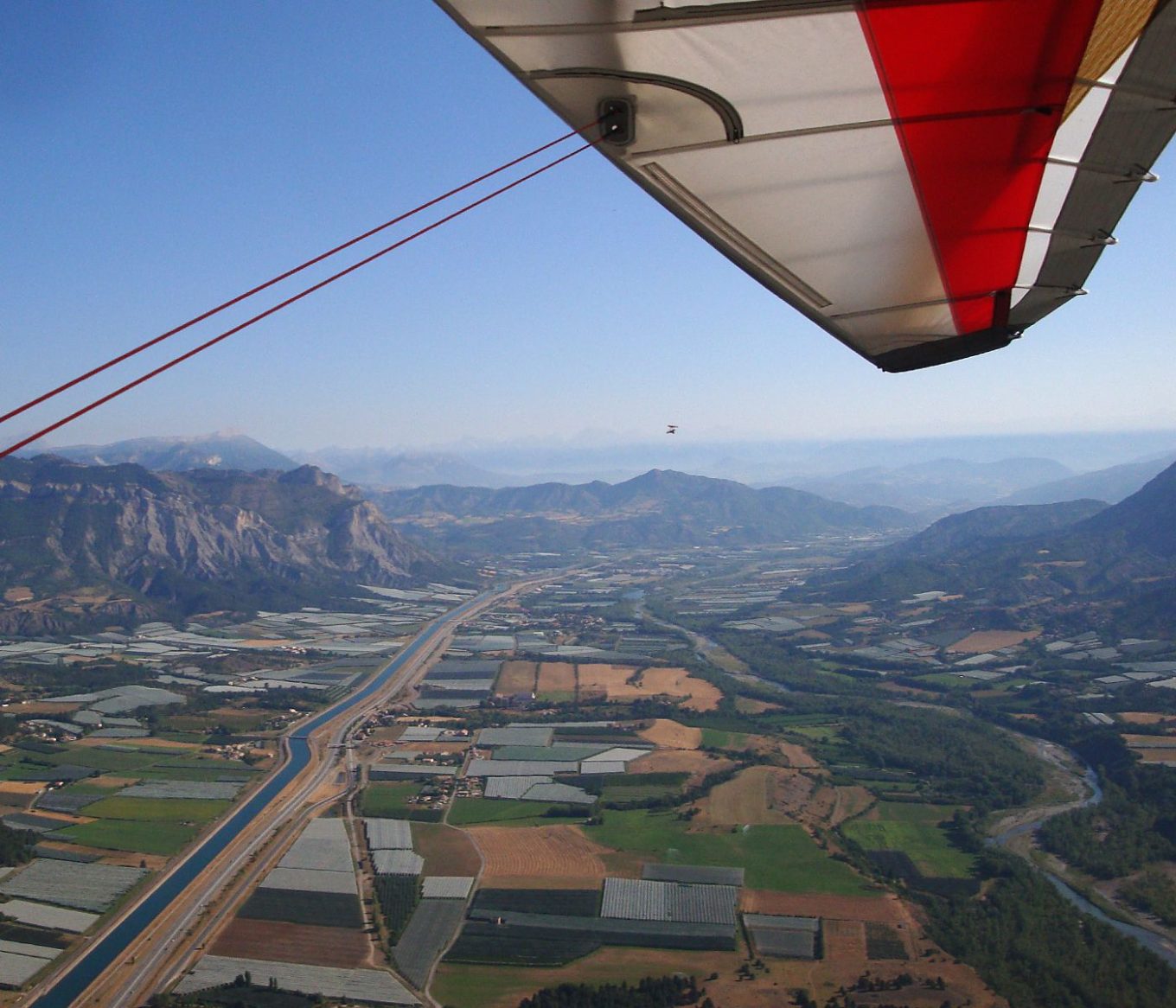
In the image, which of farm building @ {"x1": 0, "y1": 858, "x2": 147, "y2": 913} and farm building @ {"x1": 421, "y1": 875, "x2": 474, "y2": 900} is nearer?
farm building @ {"x1": 0, "y1": 858, "x2": 147, "y2": 913}

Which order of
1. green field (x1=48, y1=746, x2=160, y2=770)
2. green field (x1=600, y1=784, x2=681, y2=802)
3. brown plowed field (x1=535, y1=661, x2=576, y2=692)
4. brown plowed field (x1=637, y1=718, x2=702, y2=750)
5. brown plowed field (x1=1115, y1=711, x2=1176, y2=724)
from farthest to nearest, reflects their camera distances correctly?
brown plowed field (x1=535, y1=661, x2=576, y2=692)
brown plowed field (x1=1115, y1=711, x2=1176, y2=724)
brown plowed field (x1=637, y1=718, x2=702, y2=750)
green field (x1=48, y1=746, x2=160, y2=770)
green field (x1=600, y1=784, x2=681, y2=802)

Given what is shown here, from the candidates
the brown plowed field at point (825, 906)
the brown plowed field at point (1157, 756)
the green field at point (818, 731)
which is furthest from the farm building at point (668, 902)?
the brown plowed field at point (1157, 756)

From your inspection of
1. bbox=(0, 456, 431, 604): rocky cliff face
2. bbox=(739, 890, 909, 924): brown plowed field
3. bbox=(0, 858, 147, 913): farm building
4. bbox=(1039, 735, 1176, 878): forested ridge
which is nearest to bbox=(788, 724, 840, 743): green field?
bbox=(1039, 735, 1176, 878): forested ridge

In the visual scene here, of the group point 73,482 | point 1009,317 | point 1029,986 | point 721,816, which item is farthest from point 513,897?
point 73,482

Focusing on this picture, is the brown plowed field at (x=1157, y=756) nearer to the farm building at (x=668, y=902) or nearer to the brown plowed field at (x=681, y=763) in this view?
the brown plowed field at (x=681, y=763)

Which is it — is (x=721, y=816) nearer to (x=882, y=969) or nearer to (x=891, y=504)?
(x=882, y=969)

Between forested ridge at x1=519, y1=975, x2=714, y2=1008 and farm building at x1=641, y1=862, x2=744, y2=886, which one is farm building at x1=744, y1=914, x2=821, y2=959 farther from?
forested ridge at x1=519, y1=975, x2=714, y2=1008
